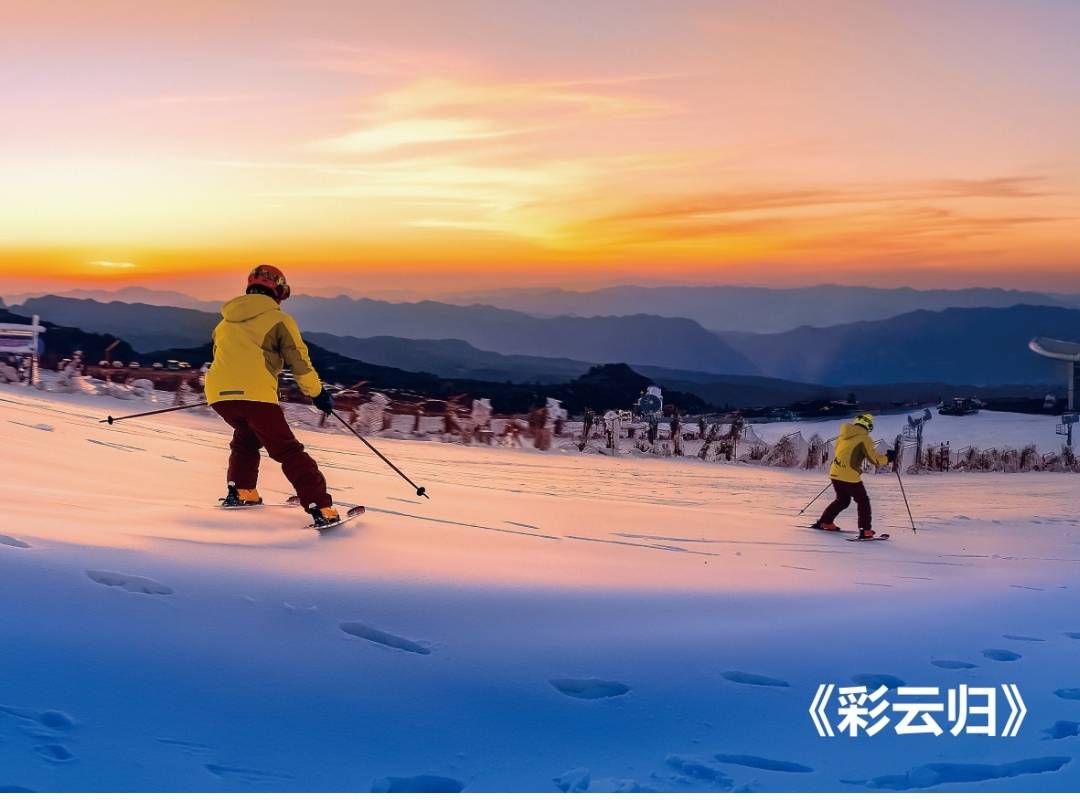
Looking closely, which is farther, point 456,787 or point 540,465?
point 540,465

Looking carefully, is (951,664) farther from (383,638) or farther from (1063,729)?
(383,638)

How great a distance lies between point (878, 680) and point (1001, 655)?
995 millimetres

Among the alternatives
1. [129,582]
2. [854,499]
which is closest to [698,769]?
[129,582]

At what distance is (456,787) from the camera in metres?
3.55

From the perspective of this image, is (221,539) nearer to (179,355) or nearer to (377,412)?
(377,412)

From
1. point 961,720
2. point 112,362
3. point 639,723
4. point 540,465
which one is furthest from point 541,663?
point 112,362

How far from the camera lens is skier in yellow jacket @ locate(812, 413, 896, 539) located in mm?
9578

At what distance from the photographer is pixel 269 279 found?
631 centimetres

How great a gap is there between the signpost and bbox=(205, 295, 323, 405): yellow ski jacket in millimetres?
12312

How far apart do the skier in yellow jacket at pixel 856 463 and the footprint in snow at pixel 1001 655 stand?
13.8ft

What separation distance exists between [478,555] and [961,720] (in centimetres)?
285

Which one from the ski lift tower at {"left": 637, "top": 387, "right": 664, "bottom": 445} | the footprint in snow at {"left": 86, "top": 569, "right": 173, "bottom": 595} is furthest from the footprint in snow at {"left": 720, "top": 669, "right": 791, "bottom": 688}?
→ the ski lift tower at {"left": 637, "top": 387, "right": 664, "bottom": 445}

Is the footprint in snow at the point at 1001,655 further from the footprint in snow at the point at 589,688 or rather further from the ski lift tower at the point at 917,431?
the ski lift tower at the point at 917,431

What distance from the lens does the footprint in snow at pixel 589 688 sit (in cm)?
423
